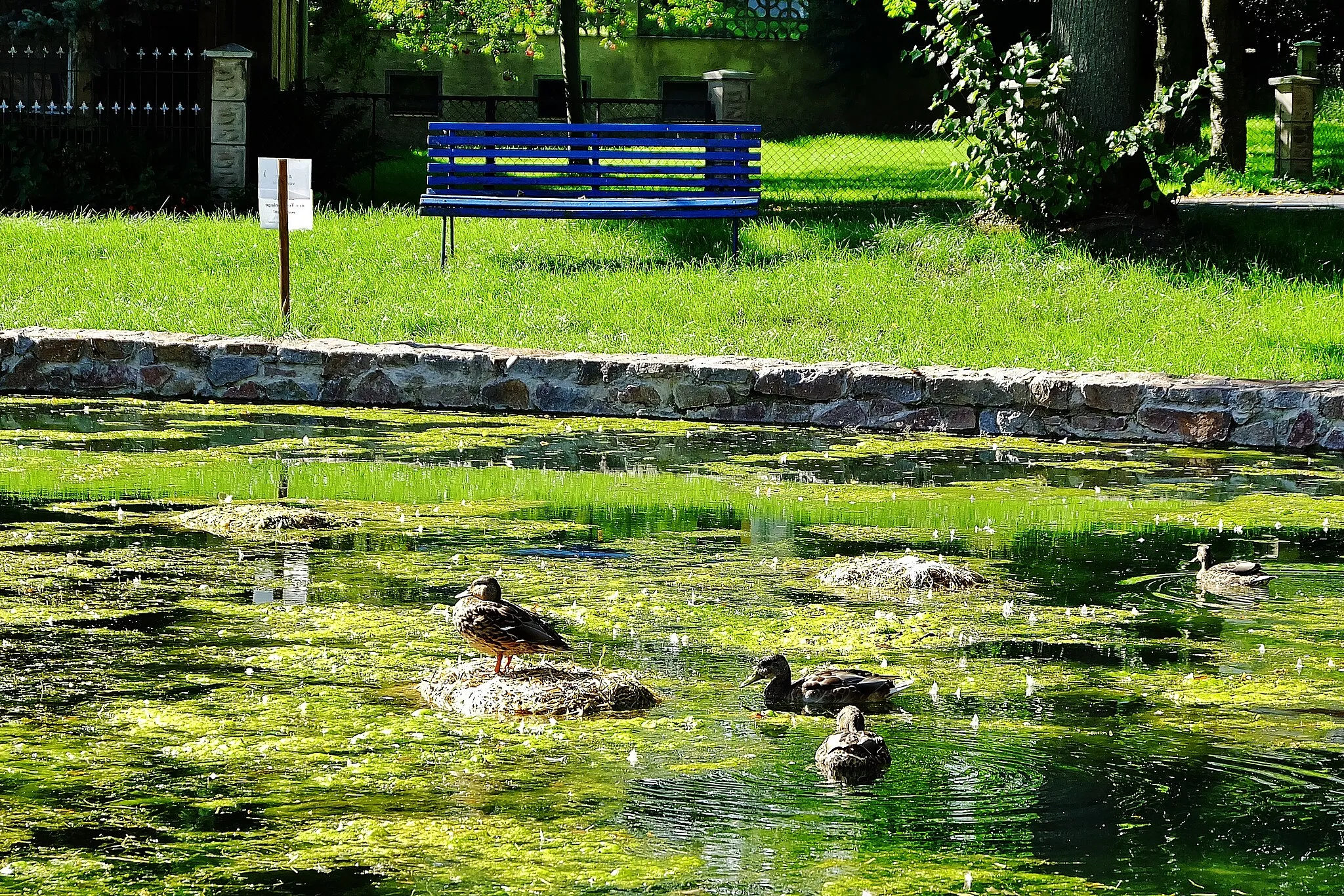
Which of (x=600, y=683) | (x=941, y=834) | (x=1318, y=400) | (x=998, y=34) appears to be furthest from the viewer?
(x=998, y=34)

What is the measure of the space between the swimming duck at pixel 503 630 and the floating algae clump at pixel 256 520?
2.28 meters

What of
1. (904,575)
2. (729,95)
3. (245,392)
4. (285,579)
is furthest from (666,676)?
(729,95)

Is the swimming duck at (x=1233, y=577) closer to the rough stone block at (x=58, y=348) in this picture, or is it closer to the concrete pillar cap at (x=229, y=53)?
the rough stone block at (x=58, y=348)

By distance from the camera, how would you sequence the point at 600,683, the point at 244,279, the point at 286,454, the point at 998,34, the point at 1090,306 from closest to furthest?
the point at 600,683, the point at 286,454, the point at 1090,306, the point at 244,279, the point at 998,34

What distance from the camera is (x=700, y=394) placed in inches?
411

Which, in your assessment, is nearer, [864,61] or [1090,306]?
[1090,306]

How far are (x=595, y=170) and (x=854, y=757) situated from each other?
11915 millimetres

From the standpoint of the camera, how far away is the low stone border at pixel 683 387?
9.79 metres

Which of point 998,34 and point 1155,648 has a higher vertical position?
point 998,34

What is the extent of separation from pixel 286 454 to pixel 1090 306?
5.83 m

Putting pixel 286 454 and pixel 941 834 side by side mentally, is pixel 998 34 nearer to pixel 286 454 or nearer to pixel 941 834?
pixel 286 454

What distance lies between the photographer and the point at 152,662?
5207mm

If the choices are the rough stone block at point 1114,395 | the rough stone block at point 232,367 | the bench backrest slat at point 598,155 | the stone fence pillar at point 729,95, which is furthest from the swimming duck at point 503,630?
the stone fence pillar at point 729,95

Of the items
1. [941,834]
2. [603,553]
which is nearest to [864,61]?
[603,553]
